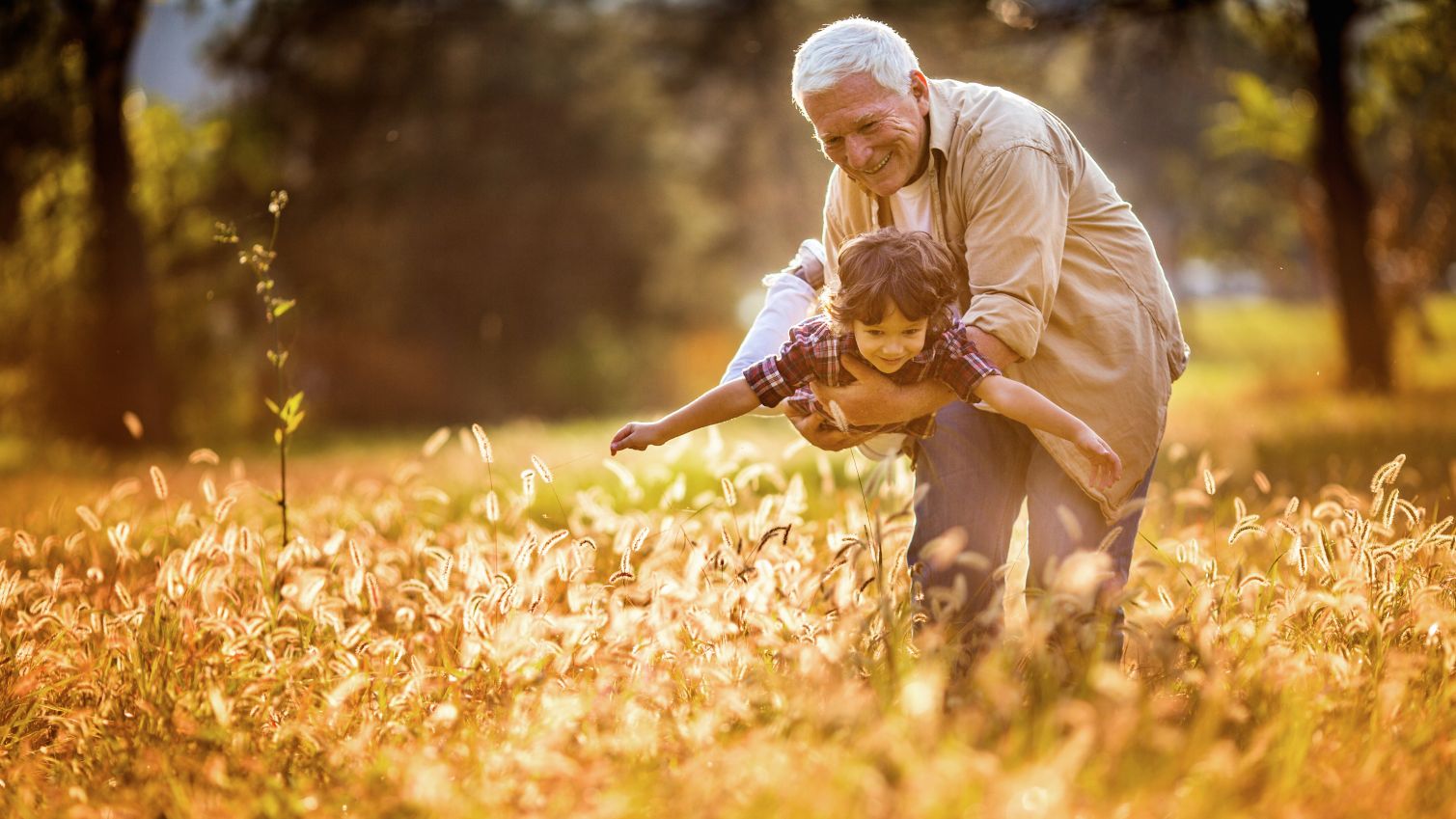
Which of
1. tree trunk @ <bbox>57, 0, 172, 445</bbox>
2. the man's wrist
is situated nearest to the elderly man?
the man's wrist

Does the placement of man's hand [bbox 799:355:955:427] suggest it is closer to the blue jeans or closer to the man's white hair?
the blue jeans

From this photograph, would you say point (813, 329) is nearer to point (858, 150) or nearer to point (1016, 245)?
point (858, 150)

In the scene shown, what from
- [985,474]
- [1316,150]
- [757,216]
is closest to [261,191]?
[757,216]

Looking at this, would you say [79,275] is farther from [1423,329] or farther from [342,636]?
[1423,329]

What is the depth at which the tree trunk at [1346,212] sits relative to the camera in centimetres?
1273

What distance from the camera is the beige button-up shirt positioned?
3.58m

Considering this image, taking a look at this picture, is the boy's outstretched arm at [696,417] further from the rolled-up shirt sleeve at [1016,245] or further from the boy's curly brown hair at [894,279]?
the rolled-up shirt sleeve at [1016,245]

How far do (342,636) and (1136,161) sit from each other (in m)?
40.8

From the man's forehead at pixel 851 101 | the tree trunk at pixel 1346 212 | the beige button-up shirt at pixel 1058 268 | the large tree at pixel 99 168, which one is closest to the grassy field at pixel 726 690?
the beige button-up shirt at pixel 1058 268

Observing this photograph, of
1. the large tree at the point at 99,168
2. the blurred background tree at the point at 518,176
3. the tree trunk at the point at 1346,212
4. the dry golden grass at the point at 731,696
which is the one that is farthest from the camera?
the blurred background tree at the point at 518,176

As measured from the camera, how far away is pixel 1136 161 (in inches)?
1629

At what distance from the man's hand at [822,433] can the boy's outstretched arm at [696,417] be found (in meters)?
0.16

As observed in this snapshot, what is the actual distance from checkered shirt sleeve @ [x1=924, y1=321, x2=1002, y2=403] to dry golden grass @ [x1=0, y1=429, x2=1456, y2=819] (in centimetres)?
50

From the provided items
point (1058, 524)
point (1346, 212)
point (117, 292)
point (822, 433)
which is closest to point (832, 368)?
point (822, 433)
